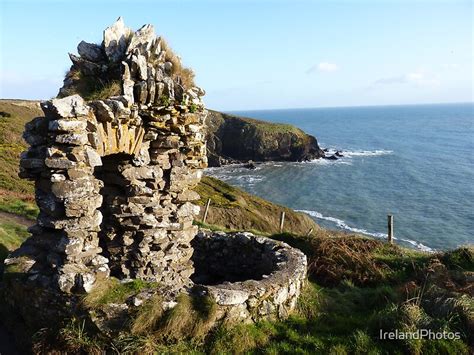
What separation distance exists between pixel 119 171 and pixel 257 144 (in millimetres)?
89887

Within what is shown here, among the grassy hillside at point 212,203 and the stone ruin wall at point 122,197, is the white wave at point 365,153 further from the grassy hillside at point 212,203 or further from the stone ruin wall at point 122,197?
the stone ruin wall at point 122,197

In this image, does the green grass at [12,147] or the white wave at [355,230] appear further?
the white wave at [355,230]

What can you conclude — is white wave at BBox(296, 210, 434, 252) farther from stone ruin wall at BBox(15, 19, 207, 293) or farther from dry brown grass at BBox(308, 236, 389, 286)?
stone ruin wall at BBox(15, 19, 207, 293)

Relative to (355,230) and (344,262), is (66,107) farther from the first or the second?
(355,230)

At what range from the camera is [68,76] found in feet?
36.9

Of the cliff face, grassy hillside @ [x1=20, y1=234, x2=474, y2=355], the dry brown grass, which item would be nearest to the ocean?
the cliff face

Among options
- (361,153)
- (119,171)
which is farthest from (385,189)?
(119,171)

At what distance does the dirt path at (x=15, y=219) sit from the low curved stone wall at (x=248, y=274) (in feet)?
30.2

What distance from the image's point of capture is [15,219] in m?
19.9

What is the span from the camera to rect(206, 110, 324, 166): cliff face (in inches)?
3829

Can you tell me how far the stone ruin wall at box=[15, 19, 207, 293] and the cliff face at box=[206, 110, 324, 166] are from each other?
80.7 m

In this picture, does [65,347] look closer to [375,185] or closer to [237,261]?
[237,261]

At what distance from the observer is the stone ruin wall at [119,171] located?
863 cm

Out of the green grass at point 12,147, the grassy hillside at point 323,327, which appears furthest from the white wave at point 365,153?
the grassy hillside at point 323,327
